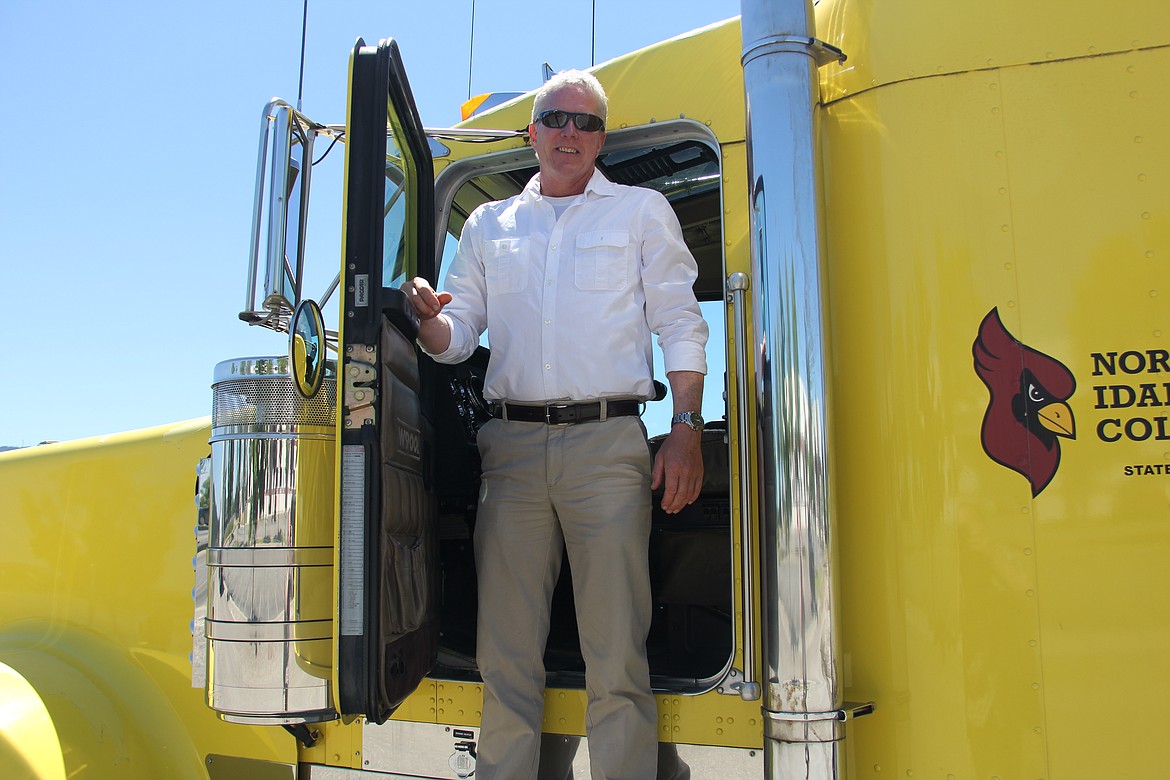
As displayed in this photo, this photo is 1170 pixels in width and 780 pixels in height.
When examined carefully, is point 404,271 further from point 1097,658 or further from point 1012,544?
point 1097,658

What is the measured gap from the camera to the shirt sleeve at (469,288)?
260 centimetres

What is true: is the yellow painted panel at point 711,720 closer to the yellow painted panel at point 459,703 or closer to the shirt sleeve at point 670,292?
the yellow painted panel at point 459,703

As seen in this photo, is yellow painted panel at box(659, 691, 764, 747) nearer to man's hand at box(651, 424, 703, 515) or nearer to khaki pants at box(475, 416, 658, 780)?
khaki pants at box(475, 416, 658, 780)

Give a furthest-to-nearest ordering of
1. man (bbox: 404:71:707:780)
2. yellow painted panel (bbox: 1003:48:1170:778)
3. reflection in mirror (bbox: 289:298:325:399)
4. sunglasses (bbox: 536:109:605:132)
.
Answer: sunglasses (bbox: 536:109:605:132) < man (bbox: 404:71:707:780) < reflection in mirror (bbox: 289:298:325:399) < yellow painted panel (bbox: 1003:48:1170:778)

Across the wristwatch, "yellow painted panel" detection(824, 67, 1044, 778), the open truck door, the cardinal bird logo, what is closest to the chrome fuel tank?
the open truck door

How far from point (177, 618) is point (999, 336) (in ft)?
7.60

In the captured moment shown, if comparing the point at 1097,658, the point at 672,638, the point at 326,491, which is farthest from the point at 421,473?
the point at 1097,658

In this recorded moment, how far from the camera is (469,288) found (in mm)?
2645

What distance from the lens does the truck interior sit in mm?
2814

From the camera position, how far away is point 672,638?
313 centimetres

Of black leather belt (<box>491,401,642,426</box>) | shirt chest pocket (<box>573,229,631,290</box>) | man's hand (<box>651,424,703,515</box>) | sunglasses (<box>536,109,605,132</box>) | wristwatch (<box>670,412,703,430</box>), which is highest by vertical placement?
sunglasses (<box>536,109,605,132</box>)

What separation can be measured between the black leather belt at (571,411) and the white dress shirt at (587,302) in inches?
1.0


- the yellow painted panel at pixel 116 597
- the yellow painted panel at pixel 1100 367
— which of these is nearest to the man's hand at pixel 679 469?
the yellow painted panel at pixel 1100 367

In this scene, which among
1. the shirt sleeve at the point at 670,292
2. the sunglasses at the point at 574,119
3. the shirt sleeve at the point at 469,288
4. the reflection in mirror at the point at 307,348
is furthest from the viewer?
the shirt sleeve at the point at 469,288
